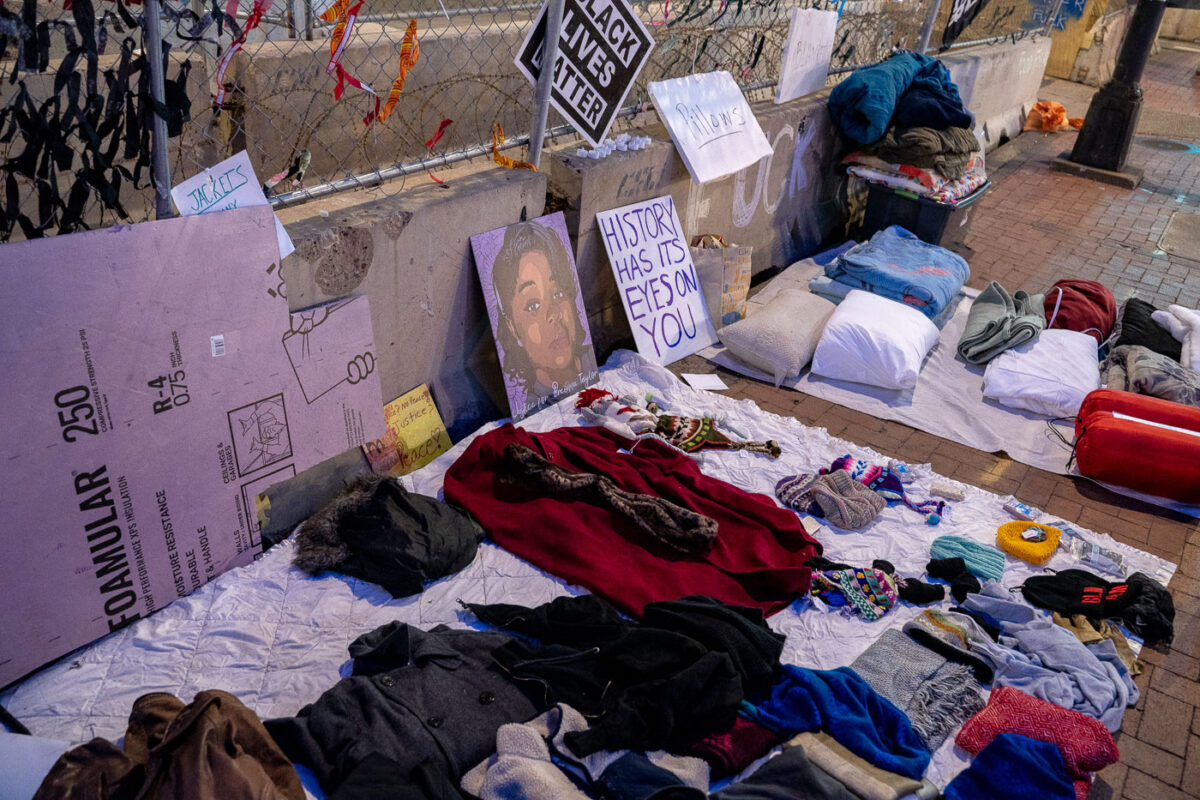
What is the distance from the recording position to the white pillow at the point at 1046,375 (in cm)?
525

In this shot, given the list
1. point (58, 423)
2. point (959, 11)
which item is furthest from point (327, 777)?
point (959, 11)

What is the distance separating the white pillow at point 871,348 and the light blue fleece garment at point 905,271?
1.74ft

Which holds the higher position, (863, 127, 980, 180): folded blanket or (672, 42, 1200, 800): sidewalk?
(863, 127, 980, 180): folded blanket

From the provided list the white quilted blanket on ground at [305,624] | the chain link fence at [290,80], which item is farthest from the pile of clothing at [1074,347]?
the chain link fence at [290,80]

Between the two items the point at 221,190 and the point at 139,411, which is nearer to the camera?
the point at 139,411

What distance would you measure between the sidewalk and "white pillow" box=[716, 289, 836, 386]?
0.45 feet

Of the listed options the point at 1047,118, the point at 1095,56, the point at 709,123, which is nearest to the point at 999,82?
the point at 1047,118

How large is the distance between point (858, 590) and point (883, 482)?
0.90 metres

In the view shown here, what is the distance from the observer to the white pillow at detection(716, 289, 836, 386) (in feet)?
17.7

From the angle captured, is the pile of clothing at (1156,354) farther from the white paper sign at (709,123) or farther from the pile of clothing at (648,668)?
the white paper sign at (709,123)

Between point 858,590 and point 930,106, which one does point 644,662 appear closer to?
point 858,590

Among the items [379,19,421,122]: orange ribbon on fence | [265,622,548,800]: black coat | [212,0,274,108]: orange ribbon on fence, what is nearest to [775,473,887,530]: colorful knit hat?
[265,622,548,800]: black coat

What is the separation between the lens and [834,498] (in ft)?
13.8

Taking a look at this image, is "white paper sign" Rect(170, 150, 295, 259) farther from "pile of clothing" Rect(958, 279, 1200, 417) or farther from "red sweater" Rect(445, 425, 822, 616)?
"pile of clothing" Rect(958, 279, 1200, 417)
